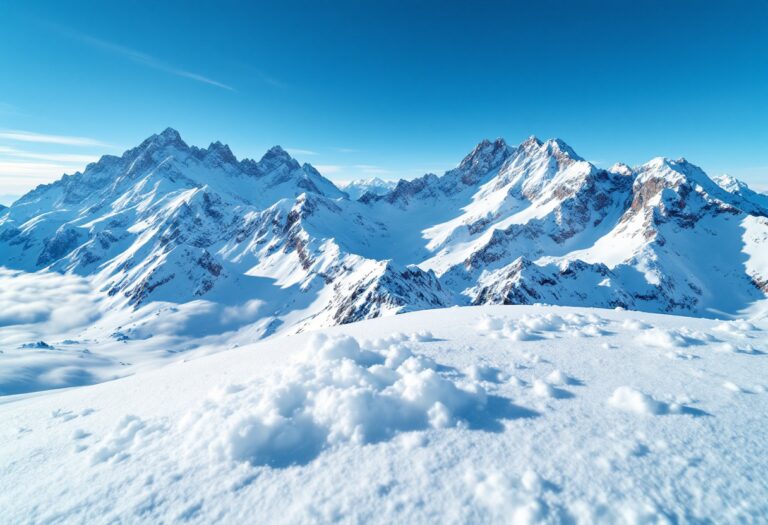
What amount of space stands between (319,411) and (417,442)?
61.0 inches

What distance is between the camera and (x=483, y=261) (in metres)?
182

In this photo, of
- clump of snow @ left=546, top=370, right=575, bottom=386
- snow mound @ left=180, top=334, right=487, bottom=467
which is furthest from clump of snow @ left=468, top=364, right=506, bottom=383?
clump of snow @ left=546, top=370, right=575, bottom=386

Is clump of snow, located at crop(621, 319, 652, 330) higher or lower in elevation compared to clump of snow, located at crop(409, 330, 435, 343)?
higher

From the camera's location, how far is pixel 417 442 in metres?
4.47

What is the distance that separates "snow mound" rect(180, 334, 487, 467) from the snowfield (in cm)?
3

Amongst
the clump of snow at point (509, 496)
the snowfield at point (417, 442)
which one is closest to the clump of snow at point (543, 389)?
the snowfield at point (417, 442)

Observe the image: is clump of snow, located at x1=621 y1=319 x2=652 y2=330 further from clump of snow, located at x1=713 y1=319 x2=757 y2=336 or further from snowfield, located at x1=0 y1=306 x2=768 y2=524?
clump of snow, located at x1=713 y1=319 x2=757 y2=336

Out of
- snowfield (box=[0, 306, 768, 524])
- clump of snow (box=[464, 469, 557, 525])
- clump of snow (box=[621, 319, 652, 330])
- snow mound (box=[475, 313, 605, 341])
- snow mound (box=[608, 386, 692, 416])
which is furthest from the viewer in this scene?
clump of snow (box=[621, 319, 652, 330])

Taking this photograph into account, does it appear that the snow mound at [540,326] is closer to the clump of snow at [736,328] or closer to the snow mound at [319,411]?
the clump of snow at [736,328]

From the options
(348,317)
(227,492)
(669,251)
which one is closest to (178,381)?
(227,492)

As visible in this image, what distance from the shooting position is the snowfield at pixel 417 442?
360 centimetres

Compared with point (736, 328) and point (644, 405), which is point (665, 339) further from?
point (644, 405)

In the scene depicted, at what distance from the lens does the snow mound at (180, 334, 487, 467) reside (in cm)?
449

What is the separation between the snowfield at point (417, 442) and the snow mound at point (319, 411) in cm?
3
